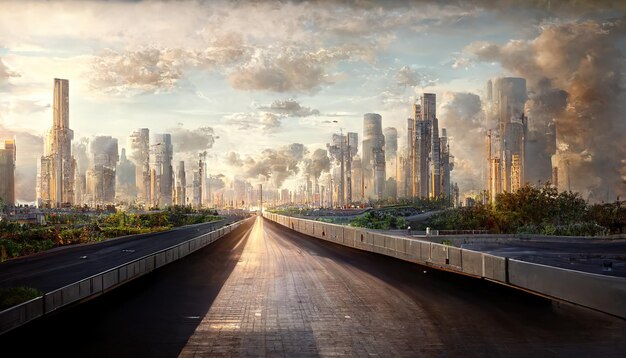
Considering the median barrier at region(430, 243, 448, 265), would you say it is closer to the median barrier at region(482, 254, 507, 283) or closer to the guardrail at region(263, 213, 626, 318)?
the guardrail at region(263, 213, 626, 318)


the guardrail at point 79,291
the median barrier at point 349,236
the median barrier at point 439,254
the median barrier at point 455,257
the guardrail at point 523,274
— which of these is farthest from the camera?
the median barrier at point 349,236

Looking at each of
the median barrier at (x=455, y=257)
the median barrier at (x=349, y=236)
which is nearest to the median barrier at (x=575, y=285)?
the median barrier at (x=455, y=257)

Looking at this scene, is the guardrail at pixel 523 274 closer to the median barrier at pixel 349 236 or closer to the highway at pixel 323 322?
the highway at pixel 323 322

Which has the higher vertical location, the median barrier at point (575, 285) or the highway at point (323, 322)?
the median barrier at point (575, 285)

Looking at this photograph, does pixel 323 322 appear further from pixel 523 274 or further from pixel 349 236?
pixel 349 236

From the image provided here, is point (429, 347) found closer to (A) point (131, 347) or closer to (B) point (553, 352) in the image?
(B) point (553, 352)

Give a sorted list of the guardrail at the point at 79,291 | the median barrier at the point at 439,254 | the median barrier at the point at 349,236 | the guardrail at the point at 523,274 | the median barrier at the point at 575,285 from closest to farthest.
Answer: the guardrail at the point at 79,291, the median barrier at the point at 575,285, the guardrail at the point at 523,274, the median barrier at the point at 439,254, the median barrier at the point at 349,236

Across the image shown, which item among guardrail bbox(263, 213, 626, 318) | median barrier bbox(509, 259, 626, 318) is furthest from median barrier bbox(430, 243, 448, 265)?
median barrier bbox(509, 259, 626, 318)
